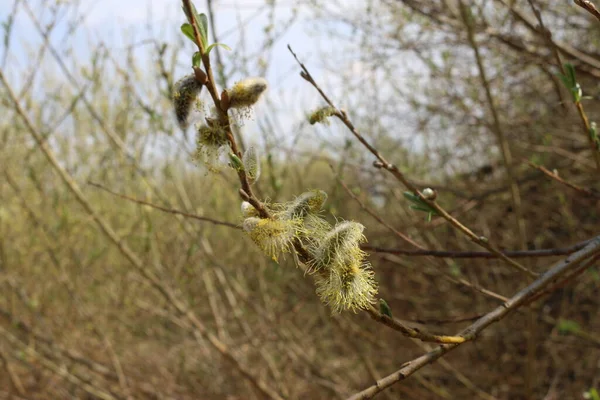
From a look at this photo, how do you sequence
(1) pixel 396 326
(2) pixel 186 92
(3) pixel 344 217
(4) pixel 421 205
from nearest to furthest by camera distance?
(1) pixel 396 326
(2) pixel 186 92
(4) pixel 421 205
(3) pixel 344 217

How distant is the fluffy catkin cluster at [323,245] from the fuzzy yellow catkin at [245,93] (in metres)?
0.19

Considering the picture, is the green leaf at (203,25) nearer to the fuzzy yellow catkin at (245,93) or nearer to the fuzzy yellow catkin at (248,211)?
the fuzzy yellow catkin at (245,93)

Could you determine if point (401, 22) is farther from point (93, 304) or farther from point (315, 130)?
point (93, 304)

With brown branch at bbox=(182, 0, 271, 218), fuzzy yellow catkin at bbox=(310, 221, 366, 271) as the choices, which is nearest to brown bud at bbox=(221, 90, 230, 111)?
brown branch at bbox=(182, 0, 271, 218)

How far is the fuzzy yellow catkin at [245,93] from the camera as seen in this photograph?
959 mm

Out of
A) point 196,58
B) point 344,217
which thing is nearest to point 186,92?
point 196,58

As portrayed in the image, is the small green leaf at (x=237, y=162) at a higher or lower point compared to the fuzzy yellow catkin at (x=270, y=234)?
higher

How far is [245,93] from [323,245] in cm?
31

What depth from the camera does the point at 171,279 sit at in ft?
11.6

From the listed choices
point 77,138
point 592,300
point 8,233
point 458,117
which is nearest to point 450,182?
point 458,117

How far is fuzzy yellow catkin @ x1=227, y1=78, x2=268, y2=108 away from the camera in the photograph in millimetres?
959

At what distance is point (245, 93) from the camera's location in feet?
3.15

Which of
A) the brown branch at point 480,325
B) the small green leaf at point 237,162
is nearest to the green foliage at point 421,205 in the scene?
the brown branch at point 480,325

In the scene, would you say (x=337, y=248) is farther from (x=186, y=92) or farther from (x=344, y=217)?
(x=344, y=217)
